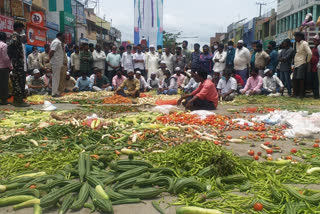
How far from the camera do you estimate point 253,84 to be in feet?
38.5

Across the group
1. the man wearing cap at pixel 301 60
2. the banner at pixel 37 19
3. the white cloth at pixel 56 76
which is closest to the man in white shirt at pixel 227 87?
the man wearing cap at pixel 301 60

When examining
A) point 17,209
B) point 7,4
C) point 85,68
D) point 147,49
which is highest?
point 7,4

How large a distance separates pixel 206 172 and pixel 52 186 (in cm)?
153


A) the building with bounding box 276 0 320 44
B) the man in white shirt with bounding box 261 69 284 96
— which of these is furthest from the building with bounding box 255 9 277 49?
the man in white shirt with bounding box 261 69 284 96

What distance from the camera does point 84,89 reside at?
13.3m

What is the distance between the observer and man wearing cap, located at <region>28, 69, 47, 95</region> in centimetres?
1225

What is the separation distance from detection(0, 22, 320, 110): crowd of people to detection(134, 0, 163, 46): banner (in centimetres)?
83

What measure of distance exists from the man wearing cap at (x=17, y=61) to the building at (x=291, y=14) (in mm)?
26546

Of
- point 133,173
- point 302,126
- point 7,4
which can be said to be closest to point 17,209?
point 133,173

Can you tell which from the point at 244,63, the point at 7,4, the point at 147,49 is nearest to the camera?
the point at 244,63

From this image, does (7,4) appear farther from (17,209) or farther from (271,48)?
(17,209)

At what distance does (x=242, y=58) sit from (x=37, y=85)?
28.3ft

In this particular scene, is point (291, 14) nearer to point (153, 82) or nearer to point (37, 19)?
point (153, 82)

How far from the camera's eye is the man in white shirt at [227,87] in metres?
10.5
